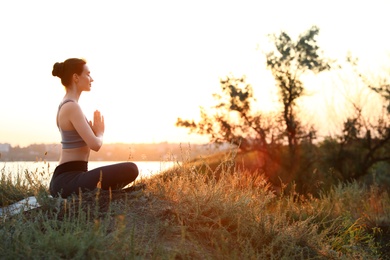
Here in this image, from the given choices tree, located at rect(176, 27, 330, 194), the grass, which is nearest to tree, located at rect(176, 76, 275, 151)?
tree, located at rect(176, 27, 330, 194)

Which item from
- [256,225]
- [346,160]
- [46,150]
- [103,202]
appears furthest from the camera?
[346,160]

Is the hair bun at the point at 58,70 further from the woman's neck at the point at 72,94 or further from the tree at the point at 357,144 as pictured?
the tree at the point at 357,144

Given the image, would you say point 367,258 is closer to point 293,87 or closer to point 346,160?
point 293,87

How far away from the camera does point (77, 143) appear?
612 cm

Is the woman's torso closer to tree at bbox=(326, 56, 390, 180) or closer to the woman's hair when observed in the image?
the woman's hair

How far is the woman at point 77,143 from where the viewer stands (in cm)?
589

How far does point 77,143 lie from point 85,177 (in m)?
0.46

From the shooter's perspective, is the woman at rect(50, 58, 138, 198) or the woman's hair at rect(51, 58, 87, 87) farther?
the woman's hair at rect(51, 58, 87, 87)

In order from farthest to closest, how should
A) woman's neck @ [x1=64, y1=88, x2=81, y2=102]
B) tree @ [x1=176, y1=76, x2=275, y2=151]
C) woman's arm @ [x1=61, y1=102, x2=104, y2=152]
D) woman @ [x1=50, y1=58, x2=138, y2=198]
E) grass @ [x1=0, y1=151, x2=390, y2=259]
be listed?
1. tree @ [x1=176, y1=76, x2=275, y2=151]
2. woman's neck @ [x1=64, y1=88, x2=81, y2=102]
3. woman @ [x1=50, y1=58, x2=138, y2=198]
4. woman's arm @ [x1=61, y1=102, x2=104, y2=152]
5. grass @ [x1=0, y1=151, x2=390, y2=259]

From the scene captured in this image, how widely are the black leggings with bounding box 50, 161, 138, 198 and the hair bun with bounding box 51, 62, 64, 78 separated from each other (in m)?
1.10

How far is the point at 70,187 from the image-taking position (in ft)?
19.7

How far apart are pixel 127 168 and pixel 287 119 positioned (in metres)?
13.6

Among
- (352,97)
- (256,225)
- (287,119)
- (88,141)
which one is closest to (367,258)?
(256,225)

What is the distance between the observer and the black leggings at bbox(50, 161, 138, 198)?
5.92 m
